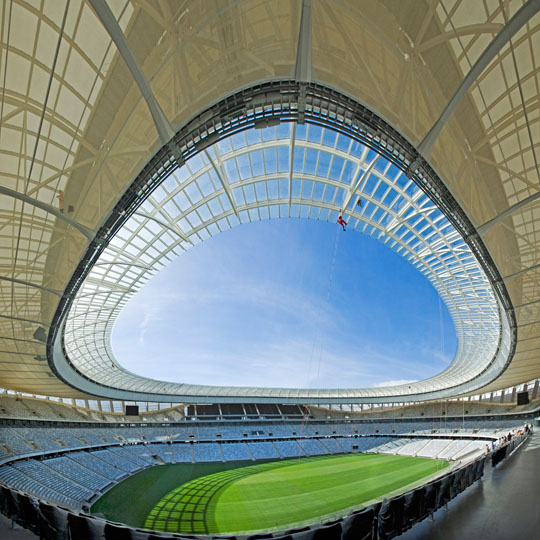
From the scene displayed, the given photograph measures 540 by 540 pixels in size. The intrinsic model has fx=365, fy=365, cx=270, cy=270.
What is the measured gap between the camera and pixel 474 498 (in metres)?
8.62

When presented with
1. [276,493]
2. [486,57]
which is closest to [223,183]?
[486,57]

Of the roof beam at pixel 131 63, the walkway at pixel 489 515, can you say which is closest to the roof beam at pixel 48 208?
the roof beam at pixel 131 63

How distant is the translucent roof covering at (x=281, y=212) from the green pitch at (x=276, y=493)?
17655mm

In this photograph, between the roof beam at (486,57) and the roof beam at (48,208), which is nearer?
the roof beam at (486,57)

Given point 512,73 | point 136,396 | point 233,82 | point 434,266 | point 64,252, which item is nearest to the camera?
point 512,73

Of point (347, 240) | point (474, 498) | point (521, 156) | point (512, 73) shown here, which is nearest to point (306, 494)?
point (347, 240)

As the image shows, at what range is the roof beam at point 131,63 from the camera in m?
6.84

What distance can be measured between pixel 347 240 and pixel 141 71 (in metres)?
34.5

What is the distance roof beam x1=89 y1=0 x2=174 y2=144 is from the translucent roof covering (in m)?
12.3

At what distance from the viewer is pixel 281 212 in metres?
34.6

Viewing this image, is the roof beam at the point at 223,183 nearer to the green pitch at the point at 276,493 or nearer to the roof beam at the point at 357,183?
the roof beam at the point at 357,183

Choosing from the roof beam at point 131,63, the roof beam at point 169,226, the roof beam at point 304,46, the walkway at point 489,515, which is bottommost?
the walkway at point 489,515

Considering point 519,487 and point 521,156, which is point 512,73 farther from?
point 519,487

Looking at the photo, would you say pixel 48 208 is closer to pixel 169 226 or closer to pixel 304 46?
pixel 304 46
